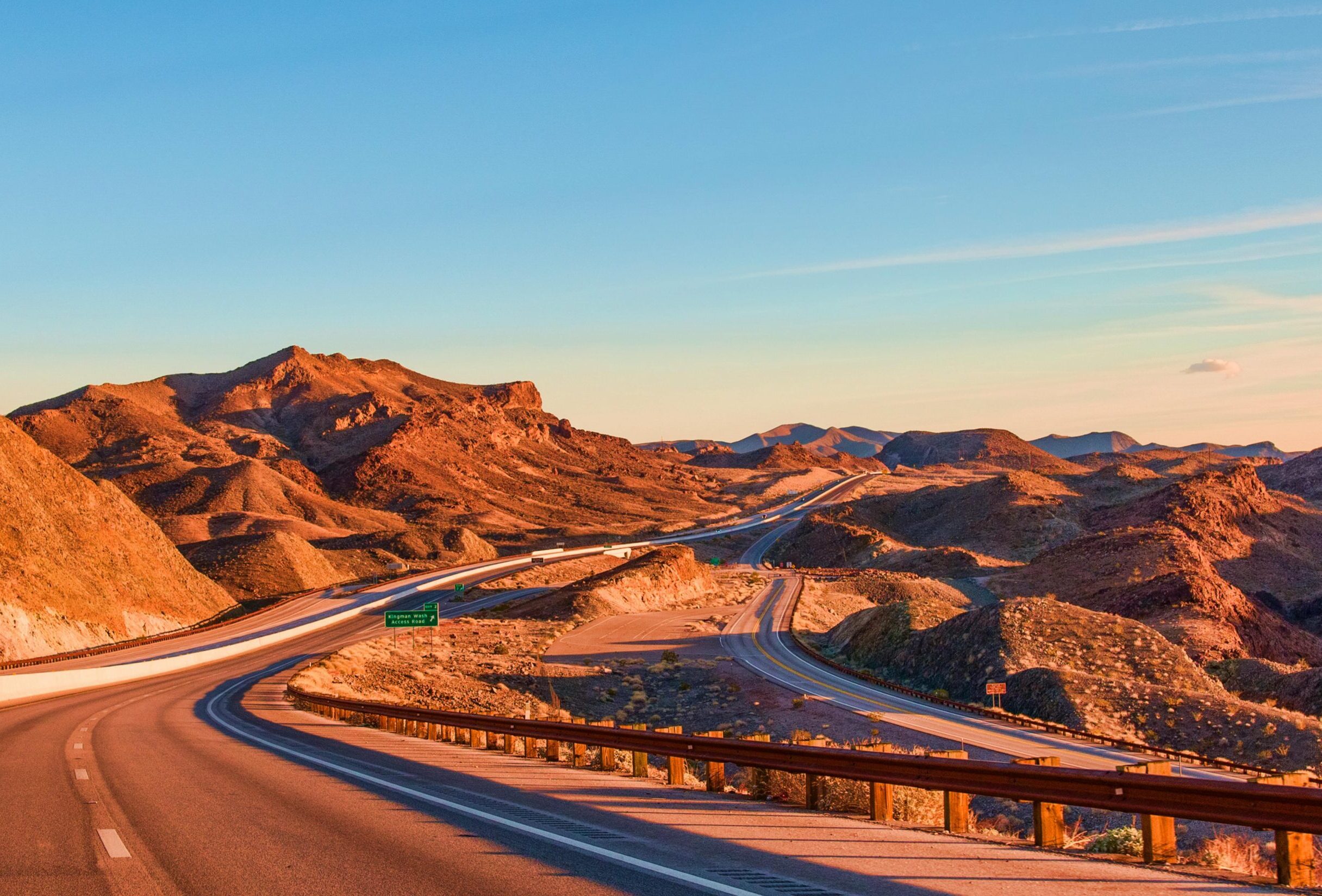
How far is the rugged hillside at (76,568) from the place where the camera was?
62.2 metres

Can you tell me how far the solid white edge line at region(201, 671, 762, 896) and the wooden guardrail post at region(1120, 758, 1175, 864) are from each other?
11.4ft

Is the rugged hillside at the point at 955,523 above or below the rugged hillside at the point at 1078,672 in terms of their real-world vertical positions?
above

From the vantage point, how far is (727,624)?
75188 mm

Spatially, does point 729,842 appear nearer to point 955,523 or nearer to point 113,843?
point 113,843

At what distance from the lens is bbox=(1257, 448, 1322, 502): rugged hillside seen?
477 ft

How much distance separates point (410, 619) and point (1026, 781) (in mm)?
52268

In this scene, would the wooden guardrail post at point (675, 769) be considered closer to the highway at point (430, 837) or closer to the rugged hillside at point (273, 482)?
the highway at point (430, 837)

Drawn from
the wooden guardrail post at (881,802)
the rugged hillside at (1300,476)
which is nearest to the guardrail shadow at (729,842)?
the wooden guardrail post at (881,802)

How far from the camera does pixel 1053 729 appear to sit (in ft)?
127

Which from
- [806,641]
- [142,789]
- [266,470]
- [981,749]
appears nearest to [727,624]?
[806,641]

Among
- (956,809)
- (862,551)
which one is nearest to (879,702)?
(956,809)

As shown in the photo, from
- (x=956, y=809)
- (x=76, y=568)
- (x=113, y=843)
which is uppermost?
(x=76, y=568)

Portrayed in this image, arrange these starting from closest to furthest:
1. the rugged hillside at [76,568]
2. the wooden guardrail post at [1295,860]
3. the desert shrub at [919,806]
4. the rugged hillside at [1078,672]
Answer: the wooden guardrail post at [1295,860] < the desert shrub at [919,806] < the rugged hillside at [1078,672] < the rugged hillside at [76,568]

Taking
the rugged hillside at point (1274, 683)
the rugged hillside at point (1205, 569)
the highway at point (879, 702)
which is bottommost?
A: the rugged hillside at point (1274, 683)
